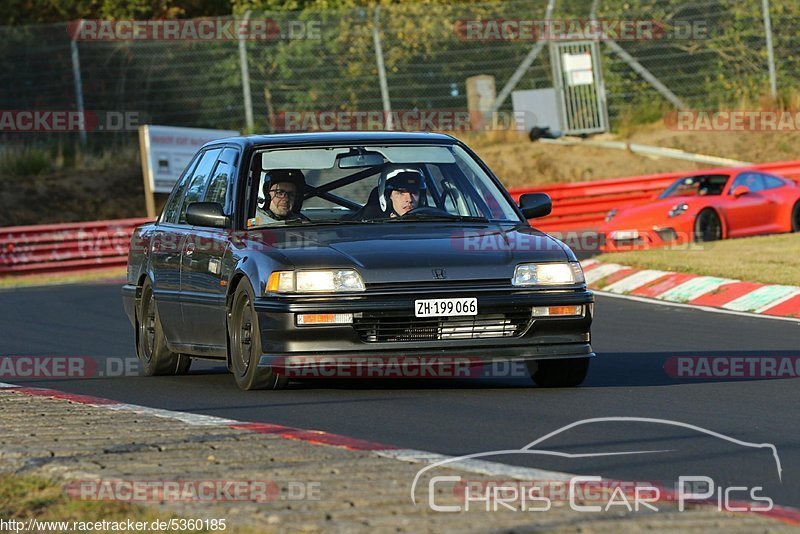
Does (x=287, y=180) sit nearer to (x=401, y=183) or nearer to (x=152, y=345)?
(x=401, y=183)

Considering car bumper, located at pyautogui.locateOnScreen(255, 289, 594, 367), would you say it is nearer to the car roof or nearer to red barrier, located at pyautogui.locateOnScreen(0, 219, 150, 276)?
the car roof

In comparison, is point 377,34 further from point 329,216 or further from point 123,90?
point 329,216

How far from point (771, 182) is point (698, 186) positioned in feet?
3.67

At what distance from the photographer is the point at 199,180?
11.3 metres

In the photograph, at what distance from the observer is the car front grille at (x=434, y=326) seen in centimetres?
916

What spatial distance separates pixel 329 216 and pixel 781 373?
9.81 feet

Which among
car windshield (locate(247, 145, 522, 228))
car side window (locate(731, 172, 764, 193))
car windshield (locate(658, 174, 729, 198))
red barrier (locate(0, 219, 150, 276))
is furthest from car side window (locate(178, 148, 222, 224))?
red barrier (locate(0, 219, 150, 276))

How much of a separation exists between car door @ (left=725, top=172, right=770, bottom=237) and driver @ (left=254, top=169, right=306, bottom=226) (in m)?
14.6

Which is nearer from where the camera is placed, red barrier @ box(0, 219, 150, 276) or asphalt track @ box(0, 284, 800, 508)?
asphalt track @ box(0, 284, 800, 508)

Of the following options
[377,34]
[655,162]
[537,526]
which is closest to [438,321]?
[537,526]

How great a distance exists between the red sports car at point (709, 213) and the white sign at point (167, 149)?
9.47 metres

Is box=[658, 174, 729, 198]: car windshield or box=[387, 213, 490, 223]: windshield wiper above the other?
box=[387, 213, 490, 223]: windshield wiper

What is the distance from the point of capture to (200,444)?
690 centimetres

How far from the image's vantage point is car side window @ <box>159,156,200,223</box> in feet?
37.9
